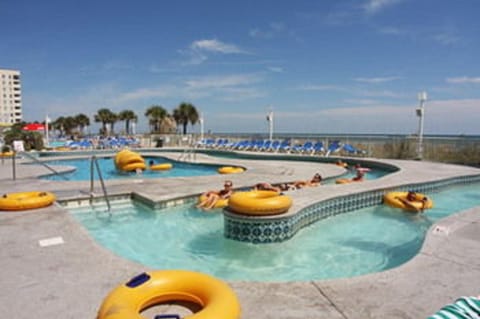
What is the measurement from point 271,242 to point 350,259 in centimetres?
118

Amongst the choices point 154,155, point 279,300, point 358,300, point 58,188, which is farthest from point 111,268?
point 154,155

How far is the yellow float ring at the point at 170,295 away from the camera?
6.30ft

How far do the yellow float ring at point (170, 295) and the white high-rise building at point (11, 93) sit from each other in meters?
101

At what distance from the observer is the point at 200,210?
6.93m

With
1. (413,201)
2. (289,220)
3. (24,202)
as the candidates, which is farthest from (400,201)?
(24,202)

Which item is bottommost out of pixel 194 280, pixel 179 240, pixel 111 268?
pixel 179 240

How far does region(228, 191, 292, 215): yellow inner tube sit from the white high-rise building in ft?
325

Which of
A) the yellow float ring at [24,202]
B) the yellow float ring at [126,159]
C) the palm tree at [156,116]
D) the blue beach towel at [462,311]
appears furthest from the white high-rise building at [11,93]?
the blue beach towel at [462,311]

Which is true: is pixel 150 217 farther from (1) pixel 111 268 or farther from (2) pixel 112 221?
(1) pixel 111 268

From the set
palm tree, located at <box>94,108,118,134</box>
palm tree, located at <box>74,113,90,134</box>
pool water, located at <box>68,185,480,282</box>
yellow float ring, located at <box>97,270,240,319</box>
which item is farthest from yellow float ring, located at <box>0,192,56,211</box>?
palm tree, located at <box>74,113,90,134</box>

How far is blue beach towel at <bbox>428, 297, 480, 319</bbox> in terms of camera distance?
5.97 feet

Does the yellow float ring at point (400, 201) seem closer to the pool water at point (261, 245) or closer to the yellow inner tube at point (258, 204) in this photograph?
the pool water at point (261, 245)

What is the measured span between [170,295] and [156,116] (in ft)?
146

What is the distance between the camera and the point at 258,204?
4980 mm
